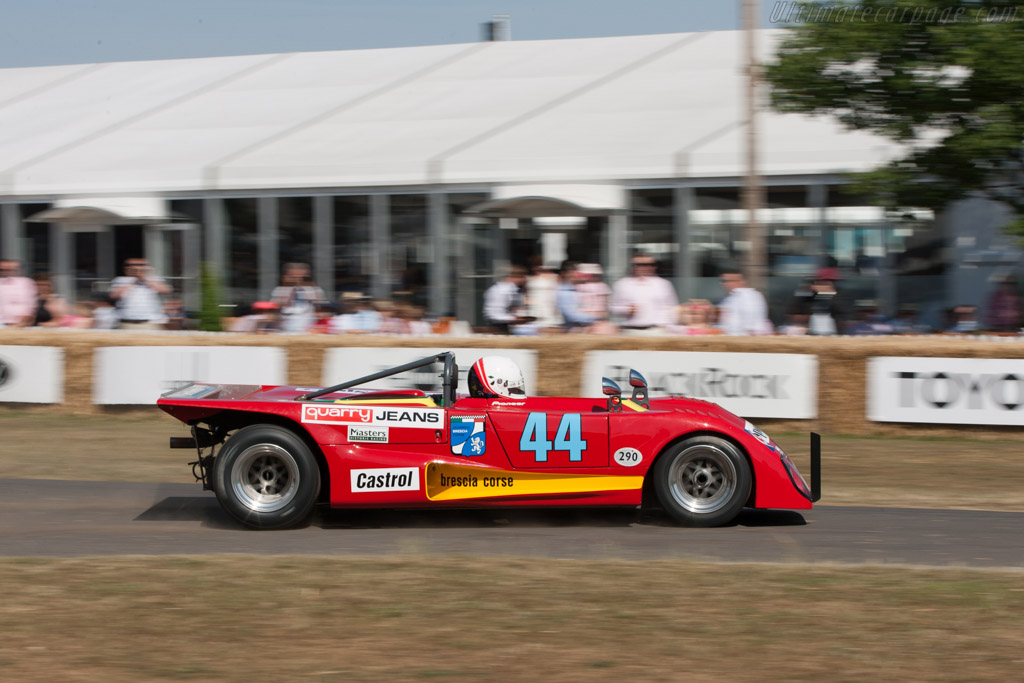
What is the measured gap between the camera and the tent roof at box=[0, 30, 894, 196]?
15.6 meters

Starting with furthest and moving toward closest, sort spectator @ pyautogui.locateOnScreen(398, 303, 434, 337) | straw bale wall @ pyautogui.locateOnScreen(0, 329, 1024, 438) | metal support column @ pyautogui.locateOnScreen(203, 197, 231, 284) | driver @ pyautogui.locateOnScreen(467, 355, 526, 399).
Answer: metal support column @ pyautogui.locateOnScreen(203, 197, 231, 284) → spectator @ pyautogui.locateOnScreen(398, 303, 434, 337) → straw bale wall @ pyautogui.locateOnScreen(0, 329, 1024, 438) → driver @ pyautogui.locateOnScreen(467, 355, 526, 399)

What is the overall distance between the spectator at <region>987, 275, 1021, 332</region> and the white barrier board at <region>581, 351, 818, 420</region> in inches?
112

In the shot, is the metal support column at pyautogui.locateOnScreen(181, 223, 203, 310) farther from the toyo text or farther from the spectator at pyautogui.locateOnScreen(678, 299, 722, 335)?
the toyo text

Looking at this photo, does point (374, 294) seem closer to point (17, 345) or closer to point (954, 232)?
point (17, 345)

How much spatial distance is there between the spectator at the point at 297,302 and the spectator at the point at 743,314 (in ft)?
16.0

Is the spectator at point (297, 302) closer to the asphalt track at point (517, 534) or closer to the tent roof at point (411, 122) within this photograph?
the tent roof at point (411, 122)

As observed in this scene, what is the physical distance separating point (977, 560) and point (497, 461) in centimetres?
263

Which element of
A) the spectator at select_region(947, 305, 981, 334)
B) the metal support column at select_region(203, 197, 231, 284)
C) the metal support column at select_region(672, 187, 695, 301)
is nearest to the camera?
the spectator at select_region(947, 305, 981, 334)

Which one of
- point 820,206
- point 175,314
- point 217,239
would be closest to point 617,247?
point 820,206

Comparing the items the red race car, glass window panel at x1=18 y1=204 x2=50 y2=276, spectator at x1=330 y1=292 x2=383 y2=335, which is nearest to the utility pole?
spectator at x1=330 y1=292 x2=383 y2=335

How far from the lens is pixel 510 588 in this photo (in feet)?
17.2

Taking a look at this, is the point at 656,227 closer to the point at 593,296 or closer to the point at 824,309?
the point at 593,296

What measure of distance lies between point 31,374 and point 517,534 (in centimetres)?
776

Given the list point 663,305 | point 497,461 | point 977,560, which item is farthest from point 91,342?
point 977,560
